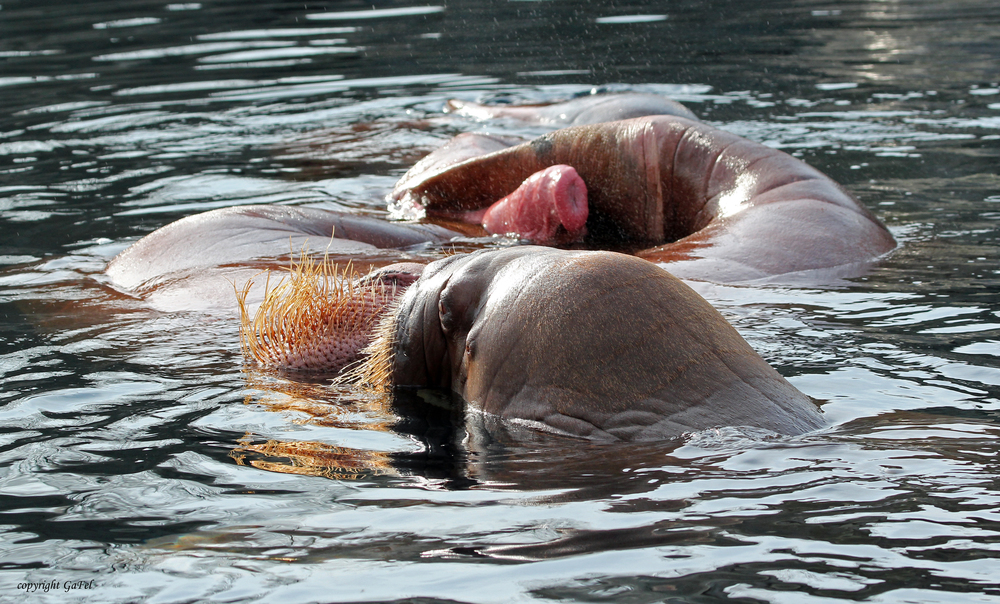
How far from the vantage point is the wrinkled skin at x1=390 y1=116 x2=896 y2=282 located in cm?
644

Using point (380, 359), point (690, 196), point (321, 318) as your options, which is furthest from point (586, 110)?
point (380, 359)

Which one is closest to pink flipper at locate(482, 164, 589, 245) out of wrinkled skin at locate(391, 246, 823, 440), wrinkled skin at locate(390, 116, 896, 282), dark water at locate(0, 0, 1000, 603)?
wrinkled skin at locate(390, 116, 896, 282)

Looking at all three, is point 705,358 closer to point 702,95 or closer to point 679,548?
point 679,548

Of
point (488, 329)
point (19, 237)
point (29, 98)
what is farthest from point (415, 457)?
point (29, 98)

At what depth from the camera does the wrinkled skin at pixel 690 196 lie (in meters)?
6.44

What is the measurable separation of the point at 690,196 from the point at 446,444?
13.2 feet

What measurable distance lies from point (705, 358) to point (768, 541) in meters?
0.91

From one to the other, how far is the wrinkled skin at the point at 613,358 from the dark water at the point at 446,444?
0.11m

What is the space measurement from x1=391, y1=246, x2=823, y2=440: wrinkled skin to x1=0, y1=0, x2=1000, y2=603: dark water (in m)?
0.11

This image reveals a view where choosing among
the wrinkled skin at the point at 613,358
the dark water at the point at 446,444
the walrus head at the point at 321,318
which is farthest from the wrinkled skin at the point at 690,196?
the wrinkled skin at the point at 613,358

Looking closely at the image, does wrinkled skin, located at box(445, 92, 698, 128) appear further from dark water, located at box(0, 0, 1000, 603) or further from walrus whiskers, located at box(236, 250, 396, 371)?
walrus whiskers, located at box(236, 250, 396, 371)

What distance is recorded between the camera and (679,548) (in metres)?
2.83

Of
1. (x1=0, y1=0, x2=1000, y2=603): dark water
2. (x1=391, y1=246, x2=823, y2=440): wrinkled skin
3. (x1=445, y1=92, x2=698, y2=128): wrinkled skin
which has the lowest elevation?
(x1=0, y1=0, x2=1000, y2=603): dark water

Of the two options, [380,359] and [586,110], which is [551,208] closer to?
[586,110]
